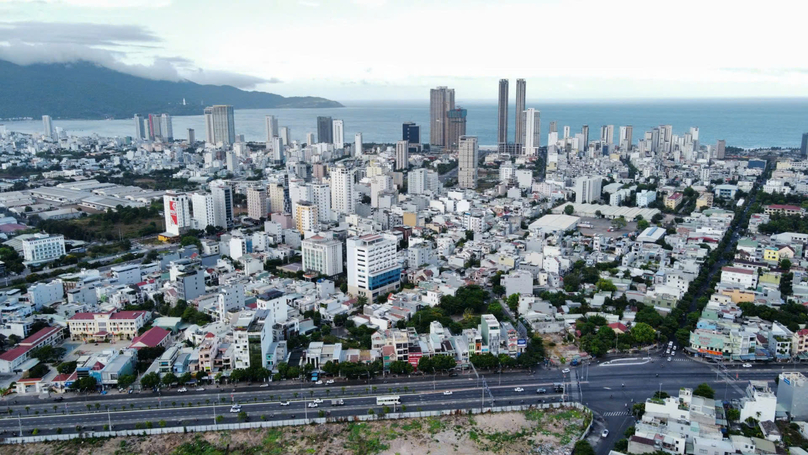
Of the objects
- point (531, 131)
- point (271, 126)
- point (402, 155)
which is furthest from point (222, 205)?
point (271, 126)

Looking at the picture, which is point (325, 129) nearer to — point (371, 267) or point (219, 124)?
point (219, 124)

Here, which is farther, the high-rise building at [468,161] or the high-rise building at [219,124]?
the high-rise building at [219,124]

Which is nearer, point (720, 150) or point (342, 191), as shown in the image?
point (342, 191)

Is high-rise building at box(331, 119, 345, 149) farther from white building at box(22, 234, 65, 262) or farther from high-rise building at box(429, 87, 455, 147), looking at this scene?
white building at box(22, 234, 65, 262)

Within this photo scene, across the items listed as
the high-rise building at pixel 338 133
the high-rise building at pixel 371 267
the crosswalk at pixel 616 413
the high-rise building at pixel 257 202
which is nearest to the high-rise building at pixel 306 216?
the high-rise building at pixel 257 202

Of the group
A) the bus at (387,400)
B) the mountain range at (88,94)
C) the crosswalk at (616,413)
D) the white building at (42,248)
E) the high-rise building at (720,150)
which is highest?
the mountain range at (88,94)

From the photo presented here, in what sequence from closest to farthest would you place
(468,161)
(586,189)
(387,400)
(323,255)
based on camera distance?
(387,400) < (323,255) < (586,189) < (468,161)

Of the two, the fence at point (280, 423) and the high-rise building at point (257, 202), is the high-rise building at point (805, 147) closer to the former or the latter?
the high-rise building at point (257, 202)
